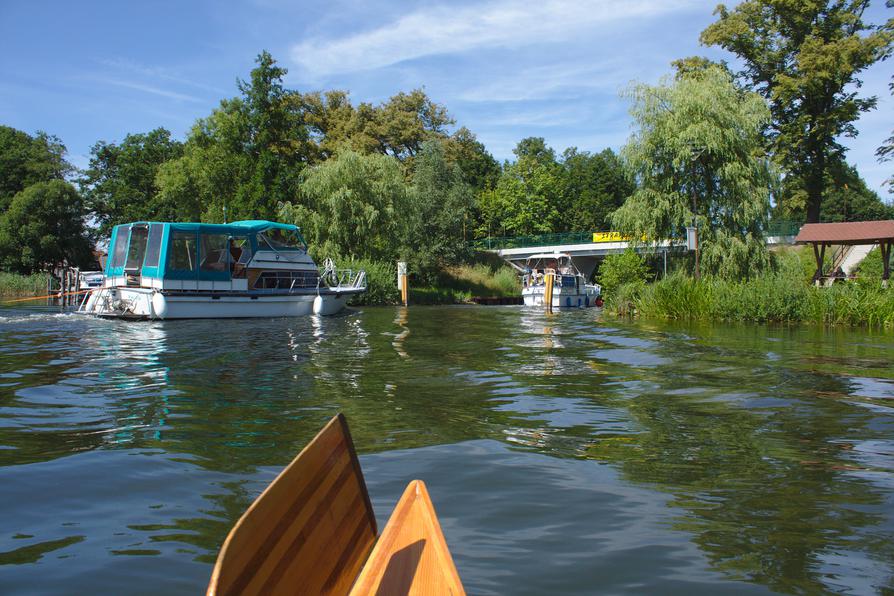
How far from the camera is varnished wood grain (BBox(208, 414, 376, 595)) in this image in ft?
7.31

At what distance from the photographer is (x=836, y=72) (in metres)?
40.4

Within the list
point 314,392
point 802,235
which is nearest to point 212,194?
point 802,235

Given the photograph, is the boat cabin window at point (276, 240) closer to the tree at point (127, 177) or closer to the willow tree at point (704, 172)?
the willow tree at point (704, 172)

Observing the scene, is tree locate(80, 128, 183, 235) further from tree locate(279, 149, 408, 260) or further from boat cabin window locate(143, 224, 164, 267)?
boat cabin window locate(143, 224, 164, 267)

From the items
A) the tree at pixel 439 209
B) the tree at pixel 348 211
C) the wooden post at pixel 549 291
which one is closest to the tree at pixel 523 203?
the tree at pixel 439 209

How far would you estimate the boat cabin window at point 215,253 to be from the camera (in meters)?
24.8

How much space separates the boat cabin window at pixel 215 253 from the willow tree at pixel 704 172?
50.2 feet

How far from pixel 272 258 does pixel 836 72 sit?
3314cm

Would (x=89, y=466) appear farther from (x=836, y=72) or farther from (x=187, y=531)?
(x=836, y=72)

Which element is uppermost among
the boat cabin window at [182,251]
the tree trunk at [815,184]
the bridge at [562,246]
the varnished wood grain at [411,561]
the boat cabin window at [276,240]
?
the tree trunk at [815,184]

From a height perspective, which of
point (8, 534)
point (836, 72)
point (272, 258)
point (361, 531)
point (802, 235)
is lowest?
point (8, 534)

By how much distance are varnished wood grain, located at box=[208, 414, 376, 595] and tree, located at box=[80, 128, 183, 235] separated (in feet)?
186

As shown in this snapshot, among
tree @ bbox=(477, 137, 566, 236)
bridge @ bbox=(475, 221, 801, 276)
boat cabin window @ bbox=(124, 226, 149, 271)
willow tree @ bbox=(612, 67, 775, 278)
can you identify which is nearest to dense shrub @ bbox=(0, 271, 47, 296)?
boat cabin window @ bbox=(124, 226, 149, 271)

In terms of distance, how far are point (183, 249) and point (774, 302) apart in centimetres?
1887
